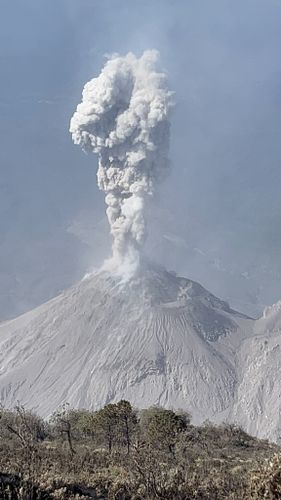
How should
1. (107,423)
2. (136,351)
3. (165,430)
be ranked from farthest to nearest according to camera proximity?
(136,351)
(107,423)
(165,430)

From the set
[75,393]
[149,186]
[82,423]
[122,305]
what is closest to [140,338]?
[122,305]

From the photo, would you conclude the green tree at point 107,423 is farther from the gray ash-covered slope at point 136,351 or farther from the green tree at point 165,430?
the gray ash-covered slope at point 136,351

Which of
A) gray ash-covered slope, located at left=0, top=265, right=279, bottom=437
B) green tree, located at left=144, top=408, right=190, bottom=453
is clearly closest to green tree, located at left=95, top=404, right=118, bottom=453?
green tree, located at left=144, top=408, right=190, bottom=453

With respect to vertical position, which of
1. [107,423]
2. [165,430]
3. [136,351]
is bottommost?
[165,430]

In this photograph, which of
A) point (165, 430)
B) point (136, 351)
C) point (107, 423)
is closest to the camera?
point (165, 430)

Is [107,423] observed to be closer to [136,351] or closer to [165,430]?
[165,430]

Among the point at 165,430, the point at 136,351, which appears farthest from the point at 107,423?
the point at 136,351

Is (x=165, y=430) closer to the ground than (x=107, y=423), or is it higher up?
closer to the ground

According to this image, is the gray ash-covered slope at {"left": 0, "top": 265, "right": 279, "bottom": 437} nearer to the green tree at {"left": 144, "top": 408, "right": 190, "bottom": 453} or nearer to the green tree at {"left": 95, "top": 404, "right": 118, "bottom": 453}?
the green tree at {"left": 95, "top": 404, "right": 118, "bottom": 453}

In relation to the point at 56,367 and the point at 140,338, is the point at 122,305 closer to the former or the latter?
the point at 140,338
